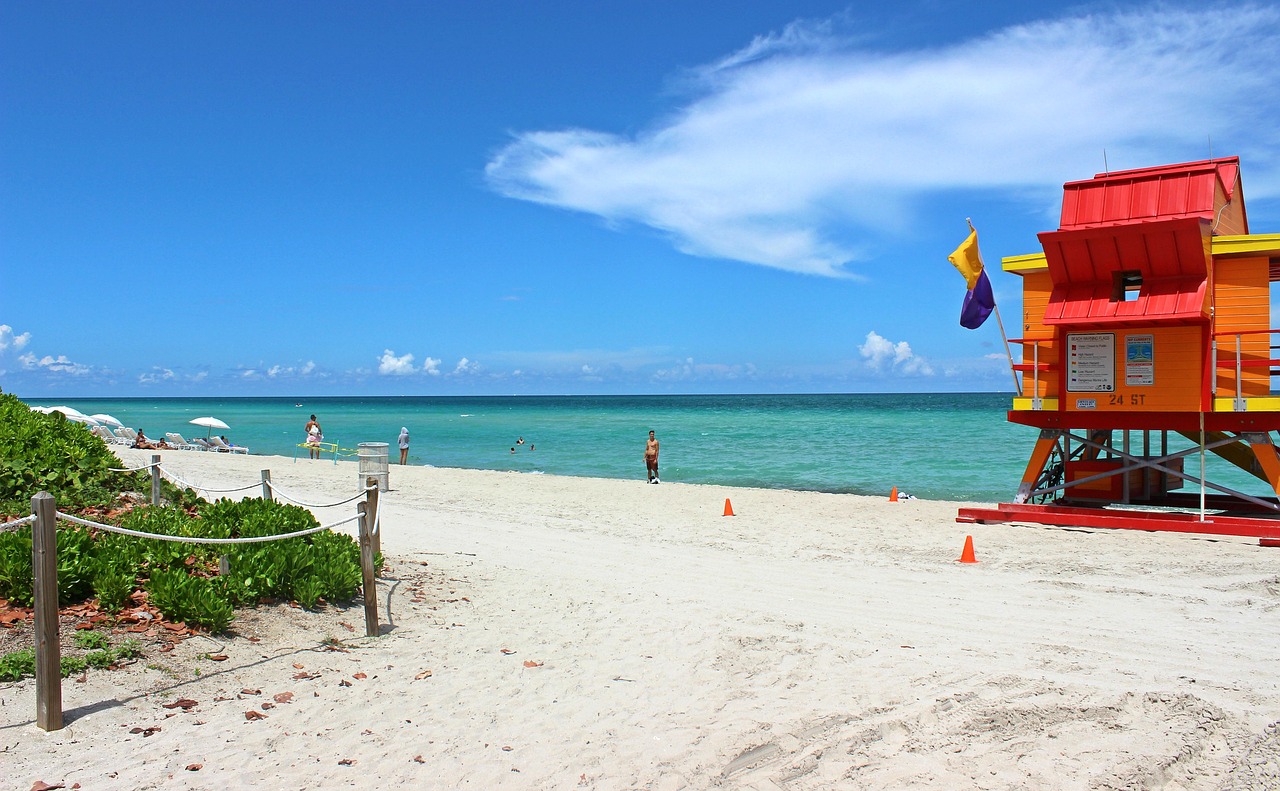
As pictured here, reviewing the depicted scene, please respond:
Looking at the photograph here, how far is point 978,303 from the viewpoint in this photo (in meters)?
15.0

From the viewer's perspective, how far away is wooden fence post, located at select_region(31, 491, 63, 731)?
5.05 m

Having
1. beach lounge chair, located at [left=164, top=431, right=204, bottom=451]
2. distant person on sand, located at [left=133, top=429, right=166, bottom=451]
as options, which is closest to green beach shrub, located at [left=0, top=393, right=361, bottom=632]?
distant person on sand, located at [left=133, top=429, right=166, bottom=451]

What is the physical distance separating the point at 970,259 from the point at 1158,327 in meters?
3.11

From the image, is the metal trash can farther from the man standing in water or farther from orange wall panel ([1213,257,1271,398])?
orange wall panel ([1213,257,1271,398])

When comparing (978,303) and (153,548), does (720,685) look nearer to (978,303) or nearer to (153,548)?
(153,548)

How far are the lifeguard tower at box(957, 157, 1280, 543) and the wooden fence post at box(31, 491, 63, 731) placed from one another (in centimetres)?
1384

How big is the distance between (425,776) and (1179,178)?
14.3 meters

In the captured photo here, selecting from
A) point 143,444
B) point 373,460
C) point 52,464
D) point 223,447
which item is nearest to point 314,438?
point 143,444

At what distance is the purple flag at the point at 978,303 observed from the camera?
1497 cm

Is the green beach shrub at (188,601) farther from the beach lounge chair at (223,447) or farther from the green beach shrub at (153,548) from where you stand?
the beach lounge chair at (223,447)

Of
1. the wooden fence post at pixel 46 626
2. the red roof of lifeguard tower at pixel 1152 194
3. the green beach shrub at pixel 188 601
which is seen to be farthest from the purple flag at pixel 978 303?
the wooden fence post at pixel 46 626

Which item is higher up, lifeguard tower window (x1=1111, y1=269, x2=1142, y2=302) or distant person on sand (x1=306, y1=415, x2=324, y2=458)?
lifeguard tower window (x1=1111, y1=269, x2=1142, y2=302)

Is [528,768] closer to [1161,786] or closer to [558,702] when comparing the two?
[558,702]

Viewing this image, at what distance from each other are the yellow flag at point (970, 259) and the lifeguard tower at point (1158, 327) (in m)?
1.13
